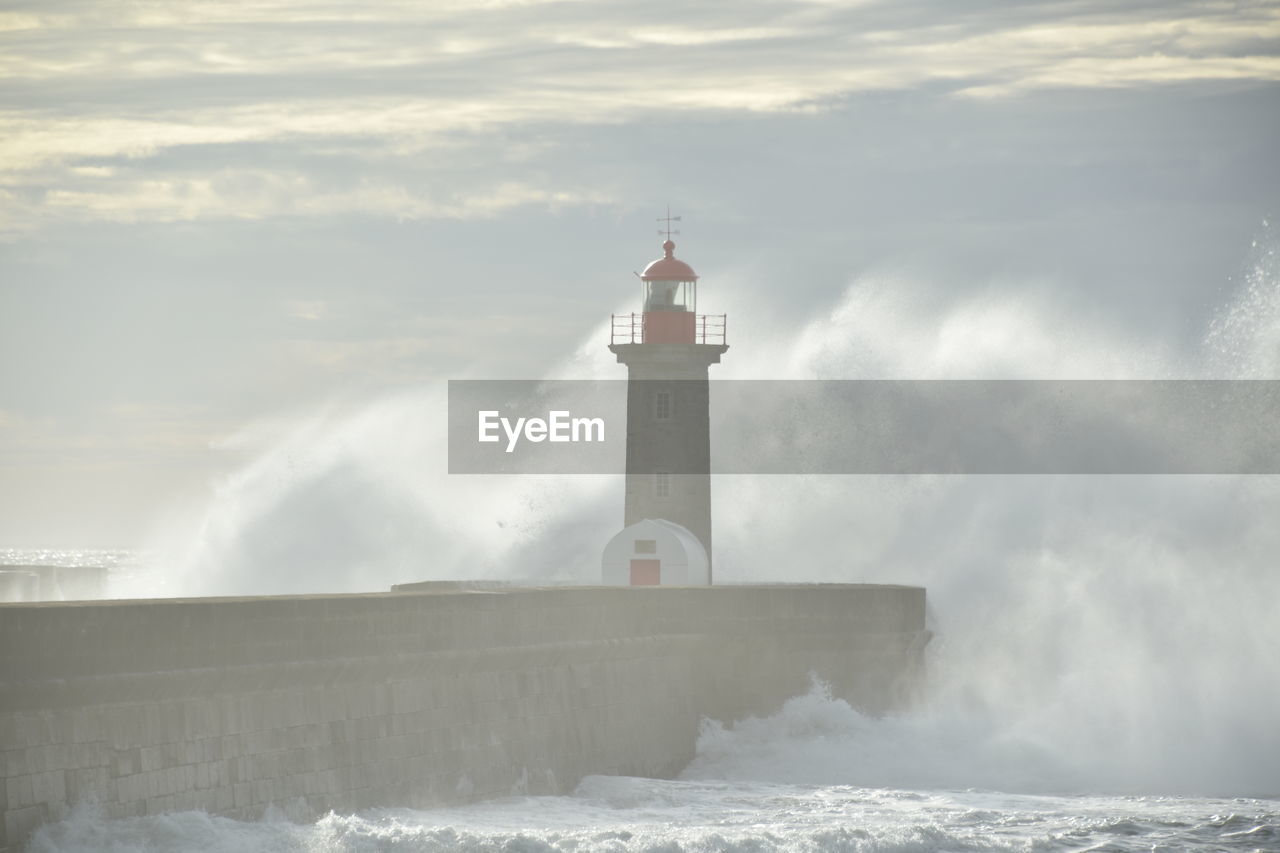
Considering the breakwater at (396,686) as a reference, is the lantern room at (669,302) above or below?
above

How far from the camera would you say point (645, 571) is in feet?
69.2

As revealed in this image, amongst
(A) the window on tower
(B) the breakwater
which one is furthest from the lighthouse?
(B) the breakwater

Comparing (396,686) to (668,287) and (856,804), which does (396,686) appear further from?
(668,287)

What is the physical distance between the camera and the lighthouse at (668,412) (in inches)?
841

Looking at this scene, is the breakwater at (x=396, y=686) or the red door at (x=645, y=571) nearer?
the breakwater at (x=396, y=686)

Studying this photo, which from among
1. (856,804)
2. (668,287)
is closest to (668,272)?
(668,287)

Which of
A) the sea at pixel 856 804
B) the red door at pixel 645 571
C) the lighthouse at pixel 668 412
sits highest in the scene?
the lighthouse at pixel 668 412

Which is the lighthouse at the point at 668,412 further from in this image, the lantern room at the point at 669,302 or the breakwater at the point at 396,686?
the breakwater at the point at 396,686

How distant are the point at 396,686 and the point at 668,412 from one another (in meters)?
8.44

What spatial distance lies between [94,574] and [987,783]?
34.9ft

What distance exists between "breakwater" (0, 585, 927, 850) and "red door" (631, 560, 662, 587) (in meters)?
2.10

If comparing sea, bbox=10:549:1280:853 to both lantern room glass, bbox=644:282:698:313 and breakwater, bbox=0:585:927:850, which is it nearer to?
breakwater, bbox=0:585:927:850

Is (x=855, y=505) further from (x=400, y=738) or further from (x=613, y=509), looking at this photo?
(x=400, y=738)

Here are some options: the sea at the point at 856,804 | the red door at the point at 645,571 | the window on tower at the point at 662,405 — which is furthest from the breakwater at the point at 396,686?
the window on tower at the point at 662,405
